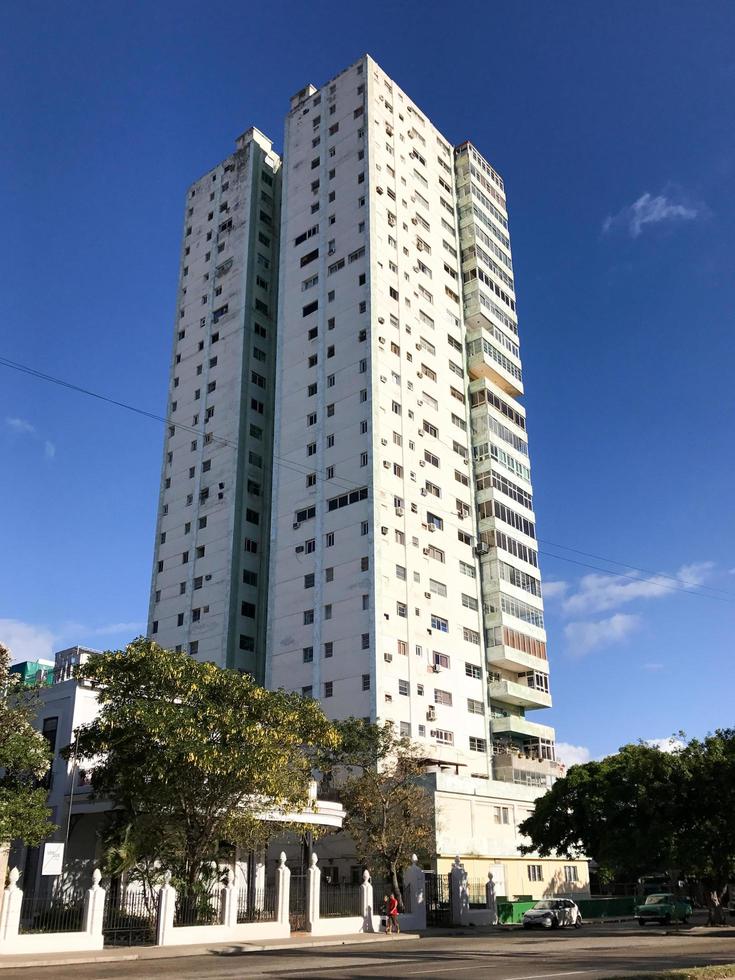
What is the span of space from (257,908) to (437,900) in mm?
11341

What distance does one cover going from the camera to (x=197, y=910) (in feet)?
97.3

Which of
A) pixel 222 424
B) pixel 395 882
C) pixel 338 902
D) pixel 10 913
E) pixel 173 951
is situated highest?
pixel 222 424

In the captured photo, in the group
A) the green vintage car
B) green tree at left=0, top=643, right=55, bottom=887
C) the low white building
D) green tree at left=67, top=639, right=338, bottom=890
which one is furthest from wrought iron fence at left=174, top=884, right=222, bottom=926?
the green vintage car

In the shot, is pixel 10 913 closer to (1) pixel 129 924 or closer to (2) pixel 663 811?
(1) pixel 129 924

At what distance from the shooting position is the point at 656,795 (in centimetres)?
3944

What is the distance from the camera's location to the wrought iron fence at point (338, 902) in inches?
1363

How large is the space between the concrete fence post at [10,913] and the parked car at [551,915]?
23565mm

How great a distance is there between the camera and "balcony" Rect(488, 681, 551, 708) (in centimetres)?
6981

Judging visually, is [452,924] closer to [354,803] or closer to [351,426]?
[354,803]

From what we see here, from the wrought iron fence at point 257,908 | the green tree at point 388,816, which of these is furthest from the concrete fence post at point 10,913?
the green tree at point 388,816

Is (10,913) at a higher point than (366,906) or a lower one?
higher

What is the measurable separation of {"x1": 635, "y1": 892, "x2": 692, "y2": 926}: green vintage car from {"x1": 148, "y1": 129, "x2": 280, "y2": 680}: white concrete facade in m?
35.8

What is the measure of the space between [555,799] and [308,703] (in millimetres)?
17960

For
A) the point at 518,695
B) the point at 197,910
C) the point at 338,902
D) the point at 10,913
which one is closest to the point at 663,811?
the point at 338,902
